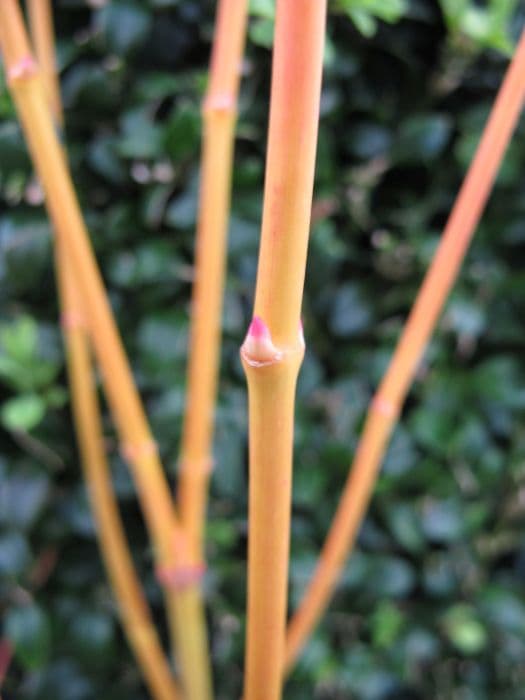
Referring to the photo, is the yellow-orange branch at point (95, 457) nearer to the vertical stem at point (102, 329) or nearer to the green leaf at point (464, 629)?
the vertical stem at point (102, 329)

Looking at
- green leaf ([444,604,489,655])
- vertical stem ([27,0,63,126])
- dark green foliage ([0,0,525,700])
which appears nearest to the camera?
vertical stem ([27,0,63,126])

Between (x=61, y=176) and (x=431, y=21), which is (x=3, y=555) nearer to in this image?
(x=61, y=176)

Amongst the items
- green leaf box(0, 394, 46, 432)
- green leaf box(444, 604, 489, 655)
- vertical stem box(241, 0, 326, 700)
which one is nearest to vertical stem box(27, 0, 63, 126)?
green leaf box(0, 394, 46, 432)

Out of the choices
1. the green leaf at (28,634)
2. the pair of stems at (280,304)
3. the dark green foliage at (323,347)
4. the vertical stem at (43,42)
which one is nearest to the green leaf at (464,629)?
the dark green foliage at (323,347)

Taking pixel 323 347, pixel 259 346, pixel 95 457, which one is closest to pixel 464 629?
pixel 323 347

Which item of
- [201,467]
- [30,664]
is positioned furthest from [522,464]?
[30,664]

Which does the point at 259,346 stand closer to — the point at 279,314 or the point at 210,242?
the point at 279,314

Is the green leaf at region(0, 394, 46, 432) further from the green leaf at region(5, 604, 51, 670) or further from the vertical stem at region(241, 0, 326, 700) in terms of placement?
the vertical stem at region(241, 0, 326, 700)
